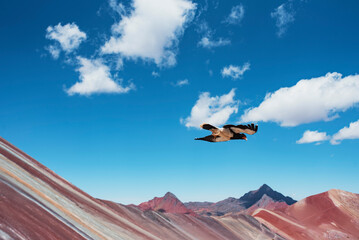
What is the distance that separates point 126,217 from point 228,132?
27294 mm

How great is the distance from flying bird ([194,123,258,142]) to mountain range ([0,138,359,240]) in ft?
21.6

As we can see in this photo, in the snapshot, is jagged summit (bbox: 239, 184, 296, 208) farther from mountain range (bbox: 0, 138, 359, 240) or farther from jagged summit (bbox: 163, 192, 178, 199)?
jagged summit (bbox: 163, 192, 178, 199)

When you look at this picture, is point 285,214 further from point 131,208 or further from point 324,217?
point 131,208

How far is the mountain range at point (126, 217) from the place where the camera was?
34.1 ft

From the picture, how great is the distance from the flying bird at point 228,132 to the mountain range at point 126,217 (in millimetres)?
6578

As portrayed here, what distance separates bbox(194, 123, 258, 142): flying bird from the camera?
12.9 ft

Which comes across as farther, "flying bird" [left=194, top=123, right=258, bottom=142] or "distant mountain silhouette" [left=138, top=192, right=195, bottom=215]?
"distant mountain silhouette" [left=138, top=192, right=195, bottom=215]

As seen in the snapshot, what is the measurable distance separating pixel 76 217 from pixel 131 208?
64.3 ft

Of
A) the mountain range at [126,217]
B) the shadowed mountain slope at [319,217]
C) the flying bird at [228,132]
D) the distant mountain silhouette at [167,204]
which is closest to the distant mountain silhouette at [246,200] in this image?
the mountain range at [126,217]

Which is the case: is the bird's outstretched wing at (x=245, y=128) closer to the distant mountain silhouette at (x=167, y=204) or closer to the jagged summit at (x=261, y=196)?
the distant mountain silhouette at (x=167, y=204)

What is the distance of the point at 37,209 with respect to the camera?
1132 cm

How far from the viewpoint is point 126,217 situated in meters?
28.6

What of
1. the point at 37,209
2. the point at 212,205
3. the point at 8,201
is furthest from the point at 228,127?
the point at 212,205

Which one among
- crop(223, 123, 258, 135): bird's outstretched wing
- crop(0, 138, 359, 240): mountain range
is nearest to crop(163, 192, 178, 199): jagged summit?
crop(0, 138, 359, 240): mountain range
